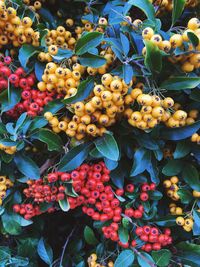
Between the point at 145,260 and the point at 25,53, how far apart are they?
115 cm

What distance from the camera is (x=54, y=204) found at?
1744 millimetres

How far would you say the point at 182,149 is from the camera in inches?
62.3

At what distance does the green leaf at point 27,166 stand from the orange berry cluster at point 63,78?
0.37m

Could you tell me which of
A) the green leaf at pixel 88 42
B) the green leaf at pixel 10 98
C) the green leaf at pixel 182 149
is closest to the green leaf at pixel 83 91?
the green leaf at pixel 88 42

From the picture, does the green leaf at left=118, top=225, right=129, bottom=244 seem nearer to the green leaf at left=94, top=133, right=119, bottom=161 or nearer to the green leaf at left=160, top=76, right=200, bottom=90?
the green leaf at left=94, top=133, right=119, bottom=161

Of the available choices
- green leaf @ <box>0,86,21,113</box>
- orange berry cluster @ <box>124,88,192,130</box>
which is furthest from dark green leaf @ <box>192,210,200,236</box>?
green leaf @ <box>0,86,21,113</box>

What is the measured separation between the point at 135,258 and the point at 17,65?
3.80 ft

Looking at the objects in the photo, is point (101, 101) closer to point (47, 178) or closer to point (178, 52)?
point (178, 52)

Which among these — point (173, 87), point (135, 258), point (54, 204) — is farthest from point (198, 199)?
point (54, 204)

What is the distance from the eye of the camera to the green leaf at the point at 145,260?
1610 mm

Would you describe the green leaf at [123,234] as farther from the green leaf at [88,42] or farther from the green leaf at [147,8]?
the green leaf at [147,8]

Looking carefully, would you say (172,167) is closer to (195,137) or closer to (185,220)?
(195,137)

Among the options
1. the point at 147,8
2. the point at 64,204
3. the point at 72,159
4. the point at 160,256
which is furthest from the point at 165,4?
the point at 160,256

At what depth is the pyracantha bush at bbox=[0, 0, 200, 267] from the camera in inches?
54.5
